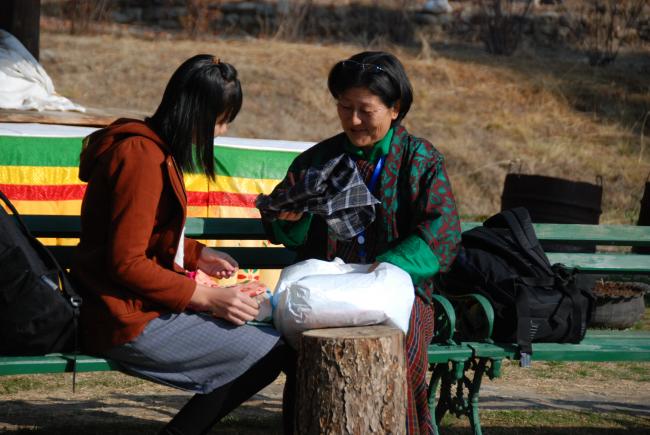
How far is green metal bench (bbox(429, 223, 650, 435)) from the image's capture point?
12.5 feet

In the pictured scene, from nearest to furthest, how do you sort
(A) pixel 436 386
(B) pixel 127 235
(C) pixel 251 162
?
→ (B) pixel 127 235 < (A) pixel 436 386 < (C) pixel 251 162

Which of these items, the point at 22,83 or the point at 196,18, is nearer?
the point at 22,83

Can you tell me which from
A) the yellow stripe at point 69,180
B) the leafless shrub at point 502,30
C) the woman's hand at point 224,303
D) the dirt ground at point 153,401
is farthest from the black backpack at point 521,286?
the leafless shrub at point 502,30

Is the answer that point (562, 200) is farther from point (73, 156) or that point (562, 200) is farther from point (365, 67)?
point (365, 67)

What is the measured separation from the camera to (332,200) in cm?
353

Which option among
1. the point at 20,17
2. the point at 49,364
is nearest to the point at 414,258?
the point at 49,364

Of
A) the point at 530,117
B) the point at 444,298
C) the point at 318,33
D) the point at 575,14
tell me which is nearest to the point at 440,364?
the point at 444,298

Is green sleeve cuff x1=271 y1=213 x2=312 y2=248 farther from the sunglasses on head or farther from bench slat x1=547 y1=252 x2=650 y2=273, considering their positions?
bench slat x1=547 y1=252 x2=650 y2=273

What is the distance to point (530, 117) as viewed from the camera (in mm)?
12648

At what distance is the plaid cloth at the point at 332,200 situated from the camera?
3.53 metres

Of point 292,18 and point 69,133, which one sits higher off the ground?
point 292,18

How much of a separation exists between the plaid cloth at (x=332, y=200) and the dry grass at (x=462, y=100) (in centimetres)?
675

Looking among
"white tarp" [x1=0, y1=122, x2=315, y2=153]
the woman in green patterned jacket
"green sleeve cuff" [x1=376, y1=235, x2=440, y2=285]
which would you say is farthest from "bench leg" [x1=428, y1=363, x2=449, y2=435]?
"white tarp" [x1=0, y1=122, x2=315, y2=153]

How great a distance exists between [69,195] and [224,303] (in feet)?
10.6
